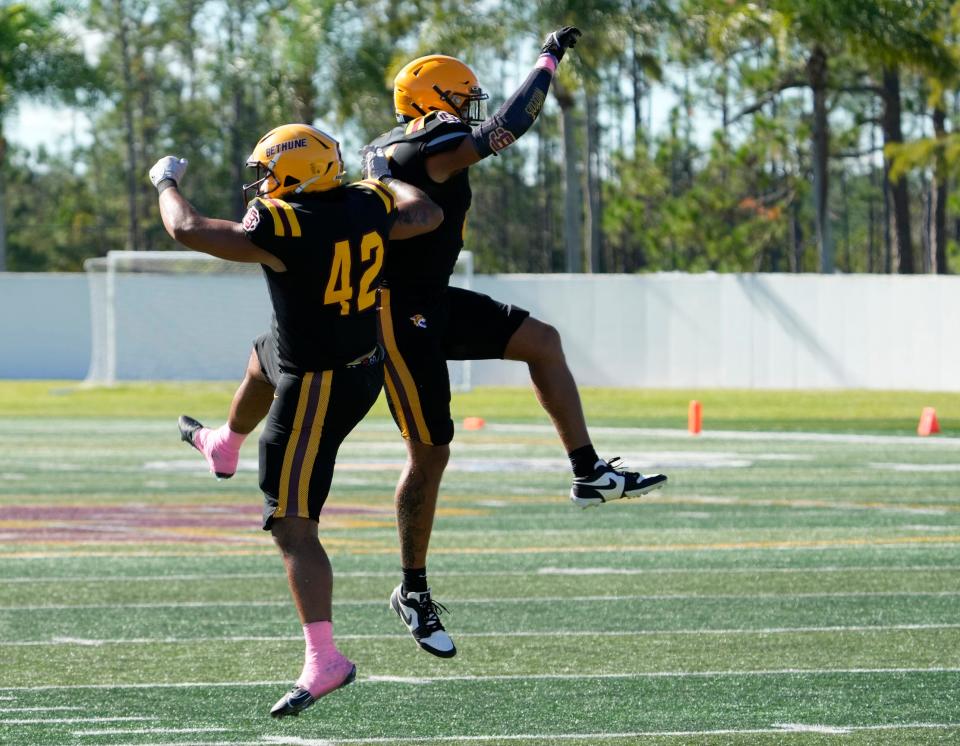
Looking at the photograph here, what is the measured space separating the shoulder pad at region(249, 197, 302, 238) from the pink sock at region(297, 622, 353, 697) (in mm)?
1329

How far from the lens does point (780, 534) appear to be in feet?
46.5

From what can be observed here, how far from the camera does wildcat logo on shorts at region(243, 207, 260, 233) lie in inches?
252

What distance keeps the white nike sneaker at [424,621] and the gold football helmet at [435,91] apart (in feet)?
6.03

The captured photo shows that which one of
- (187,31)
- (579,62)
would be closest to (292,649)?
(579,62)

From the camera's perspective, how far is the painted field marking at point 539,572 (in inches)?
475

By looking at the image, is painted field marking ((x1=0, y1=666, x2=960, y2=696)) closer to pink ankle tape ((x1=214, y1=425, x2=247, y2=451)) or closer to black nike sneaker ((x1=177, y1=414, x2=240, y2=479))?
black nike sneaker ((x1=177, y1=414, x2=240, y2=479))

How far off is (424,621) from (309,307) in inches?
57.7

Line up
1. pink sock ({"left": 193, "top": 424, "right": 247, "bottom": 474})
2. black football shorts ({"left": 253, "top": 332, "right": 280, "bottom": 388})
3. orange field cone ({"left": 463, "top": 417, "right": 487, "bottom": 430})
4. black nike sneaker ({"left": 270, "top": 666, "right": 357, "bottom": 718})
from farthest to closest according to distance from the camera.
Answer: orange field cone ({"left": 463, "top": 417, "right": 487, "bottom": 430})
pink sock ({"left": 193, "top": 424, "right": 247, "bottom": 474})
black football shorts ({"left": 253, "top": 332, "right": 280, "bottom": 388})
black nike sneaker ({"left": 270, "top": 666, "right": 357, "bottom": 718})

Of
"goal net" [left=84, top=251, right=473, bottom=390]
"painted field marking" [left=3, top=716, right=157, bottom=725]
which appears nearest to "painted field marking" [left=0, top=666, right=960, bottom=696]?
"painted field marking" [left=3, top=716, right=157, bottom=725]

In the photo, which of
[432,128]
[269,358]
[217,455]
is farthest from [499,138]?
[217,455]

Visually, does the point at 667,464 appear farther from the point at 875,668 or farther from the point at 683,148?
the point at 683,148

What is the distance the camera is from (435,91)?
23.9 feet

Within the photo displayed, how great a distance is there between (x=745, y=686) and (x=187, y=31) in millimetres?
54972

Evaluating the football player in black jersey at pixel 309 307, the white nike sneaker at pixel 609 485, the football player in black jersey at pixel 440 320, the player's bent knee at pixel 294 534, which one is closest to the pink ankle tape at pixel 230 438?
the football player in black jersey at pixel 440 320
